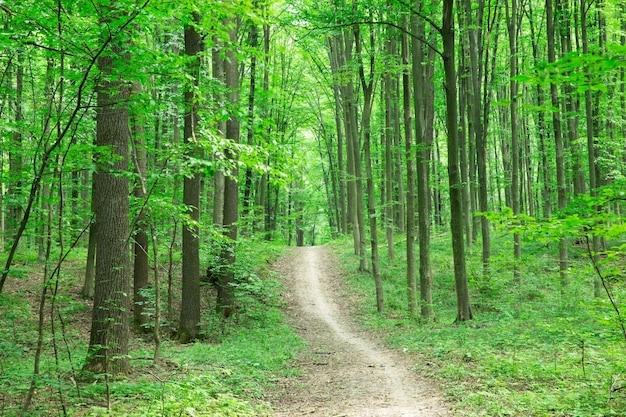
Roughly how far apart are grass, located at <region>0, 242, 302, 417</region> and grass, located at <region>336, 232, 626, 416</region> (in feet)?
9.83

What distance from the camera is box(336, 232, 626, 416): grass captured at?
546 centimetres

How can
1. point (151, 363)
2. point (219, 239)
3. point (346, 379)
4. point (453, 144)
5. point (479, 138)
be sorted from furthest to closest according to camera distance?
1. point (479, 138)
2. point (453, 144)
3. point (219, 239)
4. point (346, 379)
5. point (151, 363)

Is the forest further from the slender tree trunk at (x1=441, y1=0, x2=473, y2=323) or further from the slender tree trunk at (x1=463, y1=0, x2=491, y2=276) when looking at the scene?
the slender tree trunk at (x1=463, y1=0, x2=491, y2=276)

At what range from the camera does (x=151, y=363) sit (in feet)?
24.7

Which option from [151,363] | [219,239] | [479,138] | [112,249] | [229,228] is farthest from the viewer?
[479,138]

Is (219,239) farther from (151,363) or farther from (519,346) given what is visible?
(519,346)

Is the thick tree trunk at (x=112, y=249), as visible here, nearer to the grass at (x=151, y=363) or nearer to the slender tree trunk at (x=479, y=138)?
the grass at (x=151, y=363)

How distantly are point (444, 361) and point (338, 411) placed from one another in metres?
2.80

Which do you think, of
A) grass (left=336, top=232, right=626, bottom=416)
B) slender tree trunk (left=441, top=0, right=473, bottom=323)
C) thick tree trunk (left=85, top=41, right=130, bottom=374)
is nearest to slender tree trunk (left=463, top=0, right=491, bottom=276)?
grass (left=336, top=232, right=626, bottom=416)

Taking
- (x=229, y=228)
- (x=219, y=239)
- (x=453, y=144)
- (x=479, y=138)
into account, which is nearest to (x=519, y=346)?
(x=453, y=144)

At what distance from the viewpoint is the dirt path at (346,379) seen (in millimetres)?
6344

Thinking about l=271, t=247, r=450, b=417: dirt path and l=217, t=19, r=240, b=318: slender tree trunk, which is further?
l=217, t=19, r=240, b=318: slender tree trunk

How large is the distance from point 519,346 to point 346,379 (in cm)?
350

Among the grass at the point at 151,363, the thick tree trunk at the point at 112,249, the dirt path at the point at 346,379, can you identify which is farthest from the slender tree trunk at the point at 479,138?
the thick tree trunk at the point at 112,249
